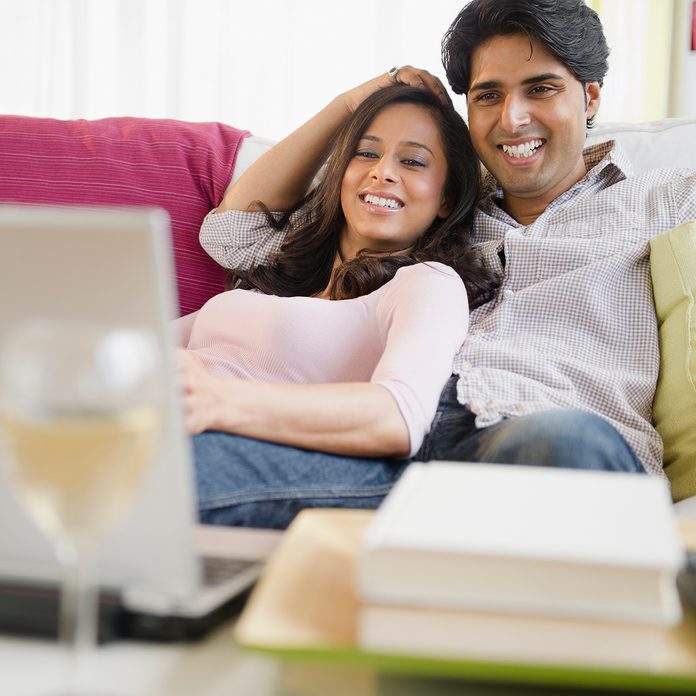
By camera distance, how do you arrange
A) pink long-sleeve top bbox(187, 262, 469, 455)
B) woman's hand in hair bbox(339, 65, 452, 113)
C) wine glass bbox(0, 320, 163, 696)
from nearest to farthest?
wine glass bbox(0, 320, 163, 696)
pink long-sleeve top bbox(187, 262, 469, 455)
woman's hand in hair bbox(339, 65, 452, 113)

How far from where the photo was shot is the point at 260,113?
137 inches

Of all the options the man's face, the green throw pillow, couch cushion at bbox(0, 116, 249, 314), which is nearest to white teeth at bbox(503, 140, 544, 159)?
the man's face

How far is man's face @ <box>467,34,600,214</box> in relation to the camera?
1.81 m

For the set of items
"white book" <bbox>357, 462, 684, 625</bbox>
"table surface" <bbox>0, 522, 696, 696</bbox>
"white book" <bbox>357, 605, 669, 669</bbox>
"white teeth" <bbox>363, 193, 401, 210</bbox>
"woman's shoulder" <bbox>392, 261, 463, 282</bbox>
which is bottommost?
"table surface" <bbox>0, 522, 696, 696</bbox>

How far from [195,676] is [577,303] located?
3.79 ft

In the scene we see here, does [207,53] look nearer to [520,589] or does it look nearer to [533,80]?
[533,80]

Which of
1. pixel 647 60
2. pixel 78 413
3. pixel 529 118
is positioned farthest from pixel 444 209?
pixel 647 60

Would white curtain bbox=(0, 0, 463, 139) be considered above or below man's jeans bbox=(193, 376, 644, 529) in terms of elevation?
above

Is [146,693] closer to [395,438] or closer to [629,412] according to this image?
[395,438]

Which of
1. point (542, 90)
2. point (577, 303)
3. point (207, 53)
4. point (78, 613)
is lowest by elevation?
point (577, 303)

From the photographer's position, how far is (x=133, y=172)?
1.87 metres

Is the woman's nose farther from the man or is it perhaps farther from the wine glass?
the wine glass

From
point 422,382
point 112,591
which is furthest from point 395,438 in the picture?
point 112,591

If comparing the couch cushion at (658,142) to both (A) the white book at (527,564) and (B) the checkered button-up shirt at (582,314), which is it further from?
(A) the white book at (527,564)
